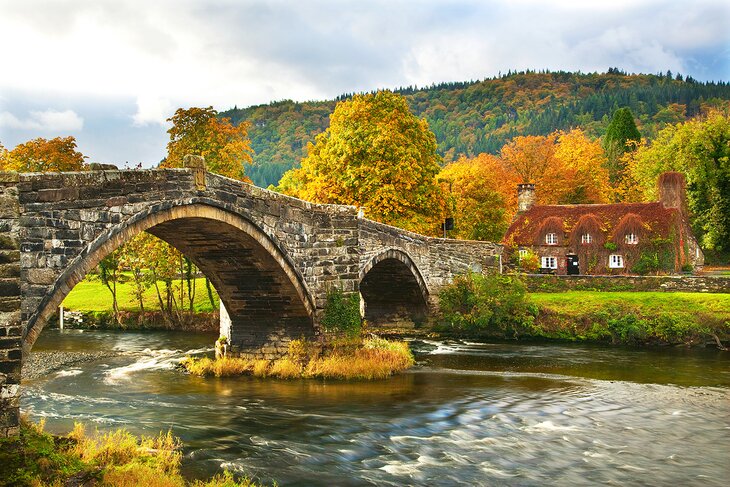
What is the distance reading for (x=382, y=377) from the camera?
20766 mm

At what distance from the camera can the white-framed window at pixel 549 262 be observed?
43.1 meters

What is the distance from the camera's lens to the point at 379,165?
32.6 m

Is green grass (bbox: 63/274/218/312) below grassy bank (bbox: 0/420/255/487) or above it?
above

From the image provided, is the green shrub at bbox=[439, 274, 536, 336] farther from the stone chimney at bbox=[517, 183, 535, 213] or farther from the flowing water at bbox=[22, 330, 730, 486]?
the stone chimney at bbox=[517, 183, 535, 213]

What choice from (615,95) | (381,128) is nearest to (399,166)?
(381,128)

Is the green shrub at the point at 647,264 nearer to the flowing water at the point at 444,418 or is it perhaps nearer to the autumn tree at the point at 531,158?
the flowing water at the point at 444,418

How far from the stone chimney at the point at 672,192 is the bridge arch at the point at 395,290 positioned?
62.1 feet

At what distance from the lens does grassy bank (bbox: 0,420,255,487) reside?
8.88 meters

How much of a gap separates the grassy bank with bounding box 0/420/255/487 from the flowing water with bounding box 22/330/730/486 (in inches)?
30.0

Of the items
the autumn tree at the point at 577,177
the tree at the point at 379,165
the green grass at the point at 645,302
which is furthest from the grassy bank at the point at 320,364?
the autumn tree at the point at 577,177

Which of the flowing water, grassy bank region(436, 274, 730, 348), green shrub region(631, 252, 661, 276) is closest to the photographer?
the flowing water

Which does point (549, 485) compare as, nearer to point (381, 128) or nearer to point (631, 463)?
point (631, 463)

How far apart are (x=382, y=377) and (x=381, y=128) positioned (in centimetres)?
1537

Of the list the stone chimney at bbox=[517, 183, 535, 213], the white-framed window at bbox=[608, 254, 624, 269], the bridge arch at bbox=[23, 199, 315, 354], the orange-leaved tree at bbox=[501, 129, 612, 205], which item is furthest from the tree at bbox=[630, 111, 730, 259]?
the bridge arch at bbox=[23, 199, 315, 354]
